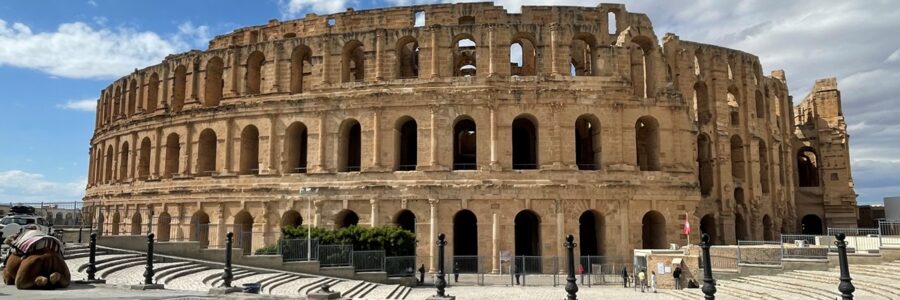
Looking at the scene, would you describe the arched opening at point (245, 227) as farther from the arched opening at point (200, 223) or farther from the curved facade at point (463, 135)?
the arched opening at point (200, 223)

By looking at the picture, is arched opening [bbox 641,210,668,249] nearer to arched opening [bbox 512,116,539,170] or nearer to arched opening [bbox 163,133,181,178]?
arched opening [bbox 512,116,539,170]

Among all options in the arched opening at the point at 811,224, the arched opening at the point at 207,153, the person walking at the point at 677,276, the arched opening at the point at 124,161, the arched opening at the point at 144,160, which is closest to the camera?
the person walking at the point at 677,276

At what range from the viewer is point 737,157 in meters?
41.8

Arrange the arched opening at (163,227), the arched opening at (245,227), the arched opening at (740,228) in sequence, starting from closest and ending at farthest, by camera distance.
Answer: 1. the arched opening at (245,227)
2. the arched opening at (163,227)
3. the arched opening at (740,228)

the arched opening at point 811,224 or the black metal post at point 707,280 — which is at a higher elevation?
the arched opening at point 811,224

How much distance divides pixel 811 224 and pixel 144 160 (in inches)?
1915

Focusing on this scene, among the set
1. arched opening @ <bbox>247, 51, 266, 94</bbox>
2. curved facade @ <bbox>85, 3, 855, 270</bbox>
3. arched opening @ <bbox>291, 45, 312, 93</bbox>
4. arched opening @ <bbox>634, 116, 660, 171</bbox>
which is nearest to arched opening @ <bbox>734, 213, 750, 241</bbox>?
curved facade @ <bbox>85, 3, 855, 270</bbox>

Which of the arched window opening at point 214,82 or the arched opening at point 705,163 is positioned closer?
the arched opening at point 705,163

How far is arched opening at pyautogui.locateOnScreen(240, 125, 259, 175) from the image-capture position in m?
37.6

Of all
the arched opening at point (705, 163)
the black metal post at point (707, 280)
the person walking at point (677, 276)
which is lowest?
the person walking at point (677, 276)

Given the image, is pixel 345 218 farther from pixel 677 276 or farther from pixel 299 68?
pixel 677 276

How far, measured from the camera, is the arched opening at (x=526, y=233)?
36.3 m

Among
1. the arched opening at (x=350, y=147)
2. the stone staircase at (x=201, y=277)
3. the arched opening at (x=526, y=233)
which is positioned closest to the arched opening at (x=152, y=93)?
the arched opening at (x=350, y=147)

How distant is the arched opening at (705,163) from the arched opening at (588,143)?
7.56m
